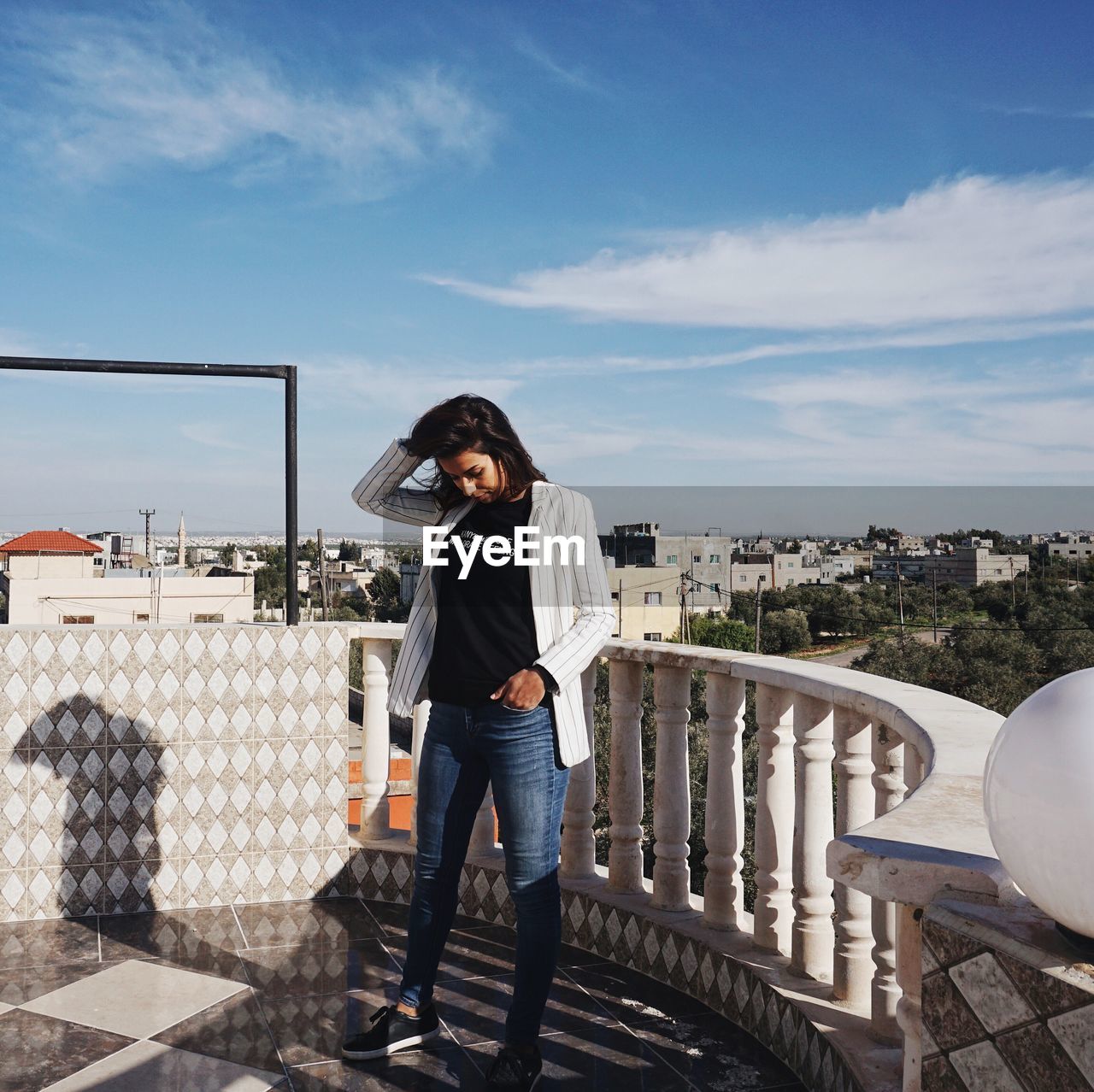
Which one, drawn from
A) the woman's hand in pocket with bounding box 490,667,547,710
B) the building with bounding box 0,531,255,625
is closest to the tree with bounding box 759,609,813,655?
the building with bounding box 0,531,255,625

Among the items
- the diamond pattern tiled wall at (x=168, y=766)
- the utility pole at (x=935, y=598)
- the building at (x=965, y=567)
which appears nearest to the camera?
the diamond pattern tiled wall at (x=168, y=766)

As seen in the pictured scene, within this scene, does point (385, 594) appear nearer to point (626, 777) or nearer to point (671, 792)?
point (626, 777)

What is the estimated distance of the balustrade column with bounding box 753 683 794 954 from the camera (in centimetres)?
227

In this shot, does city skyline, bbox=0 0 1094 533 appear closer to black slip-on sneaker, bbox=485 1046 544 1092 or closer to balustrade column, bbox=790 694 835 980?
balustrade column, bbox=790 694 835 980

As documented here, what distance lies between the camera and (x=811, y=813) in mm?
2135

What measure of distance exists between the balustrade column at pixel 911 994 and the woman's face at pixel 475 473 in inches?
47.0

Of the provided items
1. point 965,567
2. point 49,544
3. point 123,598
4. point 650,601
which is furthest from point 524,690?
point 49,544

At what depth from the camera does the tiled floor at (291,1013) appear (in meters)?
2.06

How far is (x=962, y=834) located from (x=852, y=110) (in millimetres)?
41790

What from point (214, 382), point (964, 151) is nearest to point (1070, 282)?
point (964, 151)

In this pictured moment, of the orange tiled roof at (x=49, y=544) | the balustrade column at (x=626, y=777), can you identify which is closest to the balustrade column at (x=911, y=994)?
the balustrade column at (x=626, y=777)

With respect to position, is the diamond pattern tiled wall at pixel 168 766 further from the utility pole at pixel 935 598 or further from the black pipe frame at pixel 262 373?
the utility pole at pixel 935 598

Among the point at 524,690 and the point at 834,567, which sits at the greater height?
the point at 524,690
